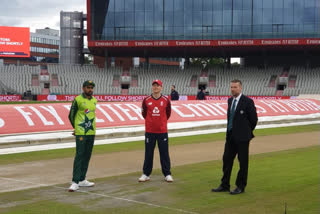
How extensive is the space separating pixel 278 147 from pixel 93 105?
8.18 m

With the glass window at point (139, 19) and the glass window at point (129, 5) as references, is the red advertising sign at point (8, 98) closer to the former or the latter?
the glass window at point (139, 19)

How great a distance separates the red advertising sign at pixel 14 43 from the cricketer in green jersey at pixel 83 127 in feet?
235

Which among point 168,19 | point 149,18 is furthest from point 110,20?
point 168,19

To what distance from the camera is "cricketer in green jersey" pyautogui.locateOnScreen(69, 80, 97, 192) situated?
8.41 m

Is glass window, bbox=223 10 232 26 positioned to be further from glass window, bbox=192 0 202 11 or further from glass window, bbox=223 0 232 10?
glass window, bbox=192 0 202 11

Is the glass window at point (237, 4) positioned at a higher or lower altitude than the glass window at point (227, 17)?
higher

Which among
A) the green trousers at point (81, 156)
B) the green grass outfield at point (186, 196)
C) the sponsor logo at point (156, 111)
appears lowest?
the green grass outfield at point (186, 196)

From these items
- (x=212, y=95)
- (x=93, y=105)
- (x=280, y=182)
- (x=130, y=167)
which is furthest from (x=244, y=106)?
Result: (x=212, y=95)

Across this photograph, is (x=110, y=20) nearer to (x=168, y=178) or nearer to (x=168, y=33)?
(x=168, y=33)

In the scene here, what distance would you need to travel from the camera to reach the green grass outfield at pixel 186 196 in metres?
6.85

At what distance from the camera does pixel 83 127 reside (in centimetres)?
843

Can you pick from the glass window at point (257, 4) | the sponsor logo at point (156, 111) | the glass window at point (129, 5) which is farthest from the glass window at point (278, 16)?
the sponsor logo at point (156, 111)

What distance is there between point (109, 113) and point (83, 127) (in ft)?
35.7

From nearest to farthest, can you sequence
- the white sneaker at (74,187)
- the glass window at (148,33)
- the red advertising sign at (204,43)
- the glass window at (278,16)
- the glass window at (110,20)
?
the white sneaker at (74,187)
the red advertising sign at (204,43)
the glass window at (278,16)
the glass window at (148,33)
the glass window at (110,20)
